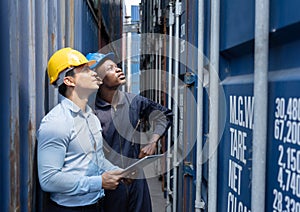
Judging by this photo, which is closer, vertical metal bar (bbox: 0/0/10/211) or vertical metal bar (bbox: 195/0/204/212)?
vertical metal bar (bbox: 0/0/10/211)

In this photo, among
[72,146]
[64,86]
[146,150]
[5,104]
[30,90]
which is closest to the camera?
[5,104]

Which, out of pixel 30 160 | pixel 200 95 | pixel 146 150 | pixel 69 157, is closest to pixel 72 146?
pixel 69 157

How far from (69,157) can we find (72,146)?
Result: 2.2 inches

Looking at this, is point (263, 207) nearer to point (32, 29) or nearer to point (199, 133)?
point (199, 133)

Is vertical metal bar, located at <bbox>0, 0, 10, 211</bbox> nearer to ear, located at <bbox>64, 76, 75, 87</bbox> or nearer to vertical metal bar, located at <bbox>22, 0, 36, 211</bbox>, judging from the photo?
vertical metal bar, located at <bbox>22, 0, 36, 211</bbox>

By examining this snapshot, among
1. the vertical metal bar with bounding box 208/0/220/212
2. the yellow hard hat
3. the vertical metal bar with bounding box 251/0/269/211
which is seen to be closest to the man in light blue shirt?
the yellow hard hat

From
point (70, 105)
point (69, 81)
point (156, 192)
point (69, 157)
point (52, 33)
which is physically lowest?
point (156, 192)

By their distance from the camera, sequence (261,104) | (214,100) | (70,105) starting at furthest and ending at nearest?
Result: (70,105) < (214,100) < (261,104)

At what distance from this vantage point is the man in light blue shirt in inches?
76.5

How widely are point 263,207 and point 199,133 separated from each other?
3.52 feet

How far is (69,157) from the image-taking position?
2.05 metres

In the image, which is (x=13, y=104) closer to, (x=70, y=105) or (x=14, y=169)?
(x=14, y=169)

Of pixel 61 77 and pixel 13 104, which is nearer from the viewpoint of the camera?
pixel 13 104

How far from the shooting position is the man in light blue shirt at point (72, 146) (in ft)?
6.37
